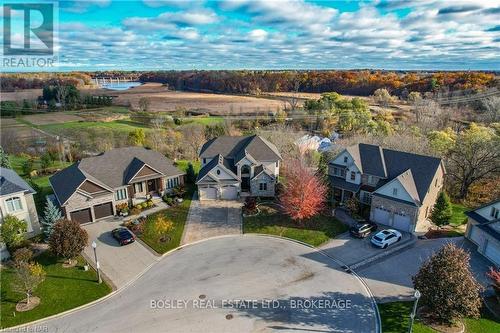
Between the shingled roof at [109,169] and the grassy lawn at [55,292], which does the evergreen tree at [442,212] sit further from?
the grassy lawn at [55,292]

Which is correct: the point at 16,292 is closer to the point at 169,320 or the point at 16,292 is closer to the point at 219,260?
the point at 169,320

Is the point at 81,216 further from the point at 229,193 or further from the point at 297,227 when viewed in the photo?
the point at 297,227

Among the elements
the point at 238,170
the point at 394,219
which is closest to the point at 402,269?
the point at 394,219

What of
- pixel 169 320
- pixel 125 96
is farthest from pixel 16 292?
pixel 125 96

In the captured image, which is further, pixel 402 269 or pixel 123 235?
pixel 123 235

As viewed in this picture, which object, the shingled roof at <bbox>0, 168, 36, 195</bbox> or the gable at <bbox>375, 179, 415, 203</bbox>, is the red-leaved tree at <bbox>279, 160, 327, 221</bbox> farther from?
the shingled roof at <bbox>0, 168, 36, 195</bbox>

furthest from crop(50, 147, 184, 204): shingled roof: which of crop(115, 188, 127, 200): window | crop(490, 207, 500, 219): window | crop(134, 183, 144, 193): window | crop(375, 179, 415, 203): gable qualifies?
crop(490, 207, 500, 219): window
